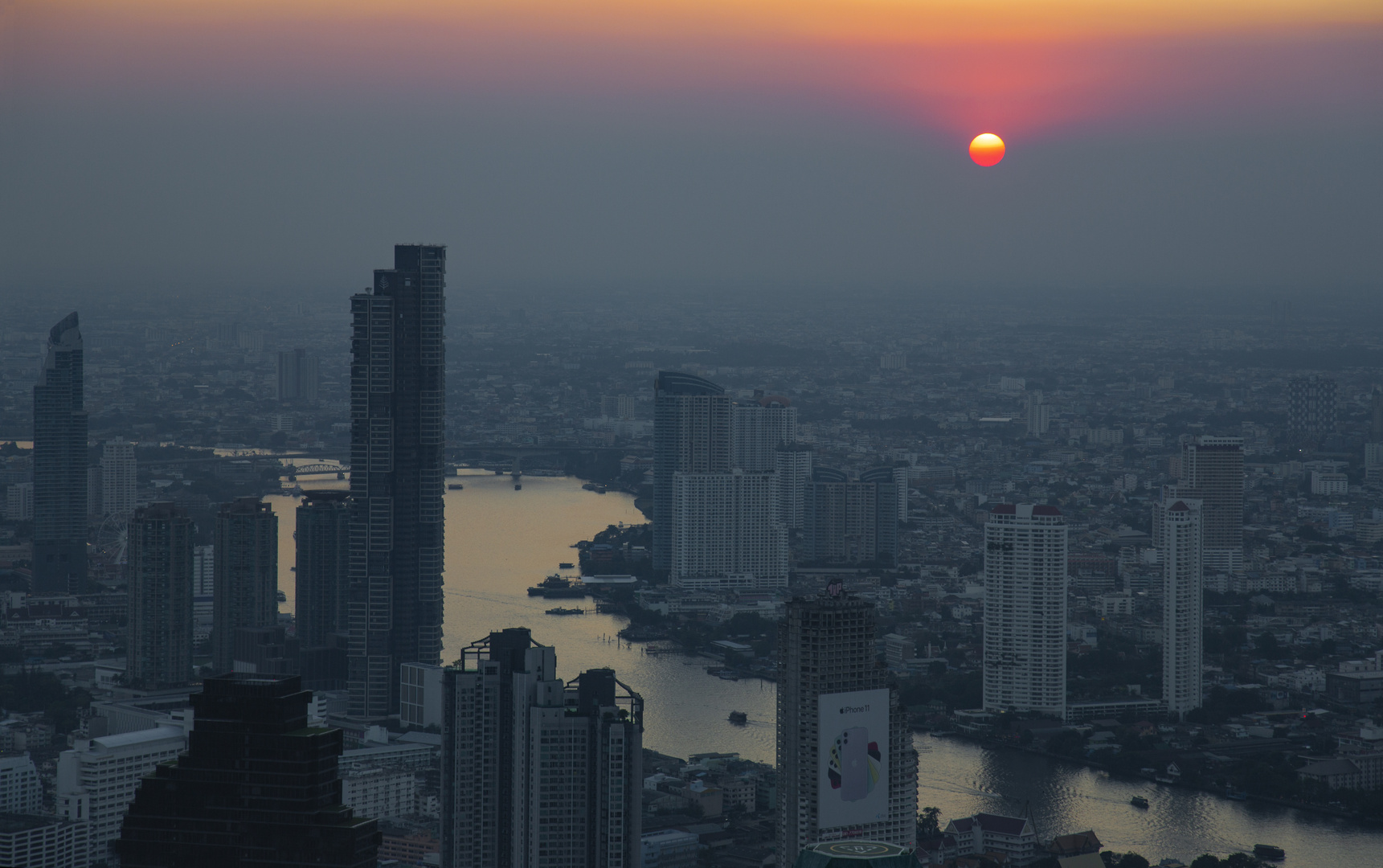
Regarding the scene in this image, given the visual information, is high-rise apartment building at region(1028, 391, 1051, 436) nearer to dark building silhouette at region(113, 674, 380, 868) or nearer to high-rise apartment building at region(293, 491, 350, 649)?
high-rise apartment building at region(293, 491, 350, 649)

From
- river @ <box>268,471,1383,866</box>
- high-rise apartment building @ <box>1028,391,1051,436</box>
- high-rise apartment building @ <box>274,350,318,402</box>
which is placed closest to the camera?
river @ <box>268,471,1383,866</box>

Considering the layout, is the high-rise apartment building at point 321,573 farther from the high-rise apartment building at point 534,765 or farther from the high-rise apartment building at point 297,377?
the high-rise apartment building at point 297,377

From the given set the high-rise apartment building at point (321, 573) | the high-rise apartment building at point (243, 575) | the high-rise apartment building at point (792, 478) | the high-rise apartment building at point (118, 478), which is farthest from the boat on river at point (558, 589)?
the high-rise apartment building at point (792, 478)

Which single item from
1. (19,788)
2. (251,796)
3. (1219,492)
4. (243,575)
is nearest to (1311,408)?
(1219,492)

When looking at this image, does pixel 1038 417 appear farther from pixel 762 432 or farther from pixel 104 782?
pixel 104 782

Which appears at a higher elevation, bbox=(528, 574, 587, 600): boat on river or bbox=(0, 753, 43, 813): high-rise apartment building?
bbox=(528, 574, 587, 600): boat on river

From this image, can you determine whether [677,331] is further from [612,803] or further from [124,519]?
[612,803]

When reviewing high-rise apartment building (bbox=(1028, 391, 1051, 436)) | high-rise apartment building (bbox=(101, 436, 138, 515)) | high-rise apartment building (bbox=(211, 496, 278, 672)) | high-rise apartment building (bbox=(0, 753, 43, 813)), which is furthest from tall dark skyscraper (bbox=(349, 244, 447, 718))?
high-rise apartment building (bbox=(1028, 391, 1051, 436))
